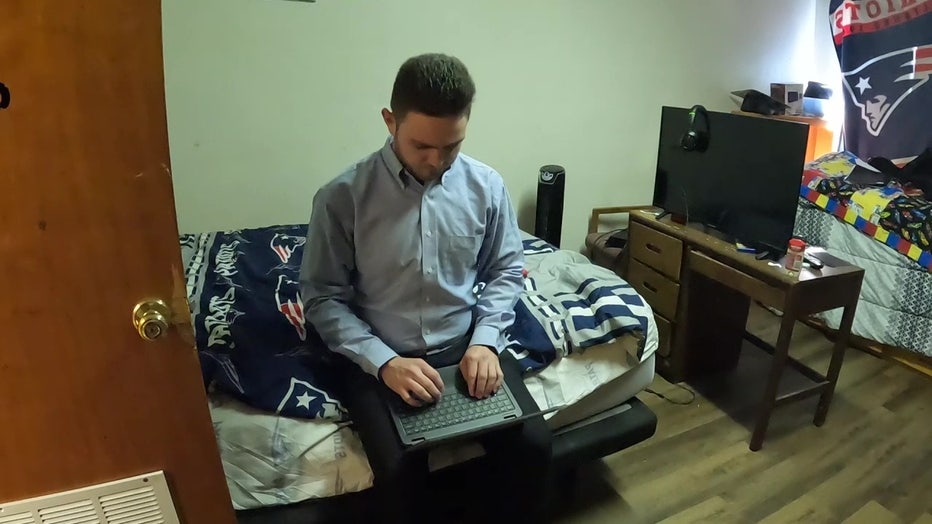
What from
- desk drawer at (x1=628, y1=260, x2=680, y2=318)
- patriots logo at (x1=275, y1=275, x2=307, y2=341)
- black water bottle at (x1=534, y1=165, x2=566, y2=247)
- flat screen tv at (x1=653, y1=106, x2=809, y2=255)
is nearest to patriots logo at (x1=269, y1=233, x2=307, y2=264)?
patriots logo at (x1=275, y1=275, x2=307, y2=341)

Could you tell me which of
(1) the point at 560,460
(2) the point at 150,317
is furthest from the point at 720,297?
(2) the point at 150,317

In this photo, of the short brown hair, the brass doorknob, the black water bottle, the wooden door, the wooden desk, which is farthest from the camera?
the black water bottle

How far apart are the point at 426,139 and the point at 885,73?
8.63 ft

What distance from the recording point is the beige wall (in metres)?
2.19

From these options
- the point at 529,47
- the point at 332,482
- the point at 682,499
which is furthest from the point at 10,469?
the point at 529,47

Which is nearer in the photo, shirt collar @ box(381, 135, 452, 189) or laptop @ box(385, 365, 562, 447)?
laptop @ box(385, 365, 562, 447)

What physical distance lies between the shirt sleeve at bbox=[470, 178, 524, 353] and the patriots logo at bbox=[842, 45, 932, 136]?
89.6 inches

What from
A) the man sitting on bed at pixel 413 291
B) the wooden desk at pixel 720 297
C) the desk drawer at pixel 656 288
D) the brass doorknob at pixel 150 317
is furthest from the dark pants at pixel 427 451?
the desk drawer at pixel 656 288

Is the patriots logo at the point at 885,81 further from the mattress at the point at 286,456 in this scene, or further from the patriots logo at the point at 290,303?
the patriots logo at the point at 290,303

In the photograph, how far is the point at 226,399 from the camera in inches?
54.6

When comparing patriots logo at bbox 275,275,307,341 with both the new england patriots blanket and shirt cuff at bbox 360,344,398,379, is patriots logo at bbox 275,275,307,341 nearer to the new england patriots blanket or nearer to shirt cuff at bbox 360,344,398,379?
the new england patriots blanket

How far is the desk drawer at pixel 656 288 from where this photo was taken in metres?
2.28

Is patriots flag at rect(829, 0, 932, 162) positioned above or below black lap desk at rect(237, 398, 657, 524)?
above

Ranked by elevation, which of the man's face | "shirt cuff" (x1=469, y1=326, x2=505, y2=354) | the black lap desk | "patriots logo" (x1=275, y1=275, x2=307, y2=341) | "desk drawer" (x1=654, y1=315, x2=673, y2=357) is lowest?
"desk drawer" (x1=654, y1=315, x2=673, y2=357)
